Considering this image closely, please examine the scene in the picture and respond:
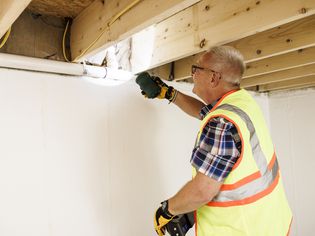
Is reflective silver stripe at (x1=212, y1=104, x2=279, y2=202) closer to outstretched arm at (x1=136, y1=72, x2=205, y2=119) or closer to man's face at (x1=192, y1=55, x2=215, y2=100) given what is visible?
man's face at (x1=192, y1=55, x2=215, y2=100)

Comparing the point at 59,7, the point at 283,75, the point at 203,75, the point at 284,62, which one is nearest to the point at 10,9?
the point at 59,7

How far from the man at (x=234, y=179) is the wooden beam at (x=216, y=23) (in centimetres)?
36

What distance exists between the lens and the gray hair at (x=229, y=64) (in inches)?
62.9

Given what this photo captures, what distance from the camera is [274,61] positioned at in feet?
8.23

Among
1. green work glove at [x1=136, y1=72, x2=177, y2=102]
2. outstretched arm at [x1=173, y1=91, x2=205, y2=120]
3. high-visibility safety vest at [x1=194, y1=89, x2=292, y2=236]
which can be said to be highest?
green work glove at [x1=136, y1=72, x2=177, y2=102]

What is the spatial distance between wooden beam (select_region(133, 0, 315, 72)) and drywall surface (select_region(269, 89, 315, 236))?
6.94 feet

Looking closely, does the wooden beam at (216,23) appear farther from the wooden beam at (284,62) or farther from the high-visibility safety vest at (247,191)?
the wooden beam at (284,62)

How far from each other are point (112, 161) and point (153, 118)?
506 mm

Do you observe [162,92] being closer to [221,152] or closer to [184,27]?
[184,27]

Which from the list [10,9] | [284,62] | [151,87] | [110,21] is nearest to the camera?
[10,9]

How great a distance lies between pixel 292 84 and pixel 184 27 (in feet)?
6.05

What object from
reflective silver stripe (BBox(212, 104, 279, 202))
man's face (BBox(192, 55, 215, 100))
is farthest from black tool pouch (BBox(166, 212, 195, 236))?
man's face (BBox(192, 55, 215, 100))

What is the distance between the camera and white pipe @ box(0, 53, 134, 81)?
181cm

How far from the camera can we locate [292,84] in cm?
330
